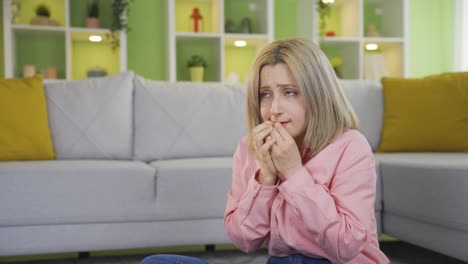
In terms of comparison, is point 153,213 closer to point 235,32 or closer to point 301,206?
point 301,206

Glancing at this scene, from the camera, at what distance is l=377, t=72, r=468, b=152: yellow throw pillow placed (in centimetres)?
254

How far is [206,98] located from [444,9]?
145 inches

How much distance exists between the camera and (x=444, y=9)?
17.7ft

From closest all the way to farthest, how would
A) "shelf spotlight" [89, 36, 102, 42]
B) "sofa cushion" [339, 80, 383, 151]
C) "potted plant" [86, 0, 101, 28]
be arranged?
"sofa cushion" [339, 80, 383, 151] → "potted plant" [86, 0, 101, 28] → "shelf spotlight" [89, 36, 102, 42]

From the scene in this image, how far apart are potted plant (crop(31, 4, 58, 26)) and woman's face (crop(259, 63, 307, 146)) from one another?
3.66 m

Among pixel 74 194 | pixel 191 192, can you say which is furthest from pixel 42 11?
pixel 191 192

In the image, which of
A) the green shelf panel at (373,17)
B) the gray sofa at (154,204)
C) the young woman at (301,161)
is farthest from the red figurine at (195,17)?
the young woman at (301,161)

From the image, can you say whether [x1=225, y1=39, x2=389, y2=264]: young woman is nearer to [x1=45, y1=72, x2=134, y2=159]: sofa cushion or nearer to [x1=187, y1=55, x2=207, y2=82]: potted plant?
[x1=45, y1=72, x2=134, y2=159]: sofa cushion

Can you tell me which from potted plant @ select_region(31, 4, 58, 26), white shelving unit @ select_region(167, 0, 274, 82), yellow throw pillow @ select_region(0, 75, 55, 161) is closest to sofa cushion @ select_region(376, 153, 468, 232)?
yellow throw pillow @ select_region(0, 75, 55, 161)

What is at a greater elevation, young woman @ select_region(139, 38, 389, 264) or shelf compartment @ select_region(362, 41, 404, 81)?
shelf compartment @ select_region(362, 41, 404, 81)

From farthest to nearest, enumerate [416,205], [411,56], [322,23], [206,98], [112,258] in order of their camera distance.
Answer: [411,56] < [322,23] < [206,98] < [112,258] < [416,205]

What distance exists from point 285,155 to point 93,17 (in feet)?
12.7

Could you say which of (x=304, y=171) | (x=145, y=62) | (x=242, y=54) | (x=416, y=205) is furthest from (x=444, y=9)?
(x=304, y=171)

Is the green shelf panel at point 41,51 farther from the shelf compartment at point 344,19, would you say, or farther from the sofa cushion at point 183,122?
the shelf compartment at point 344,19
